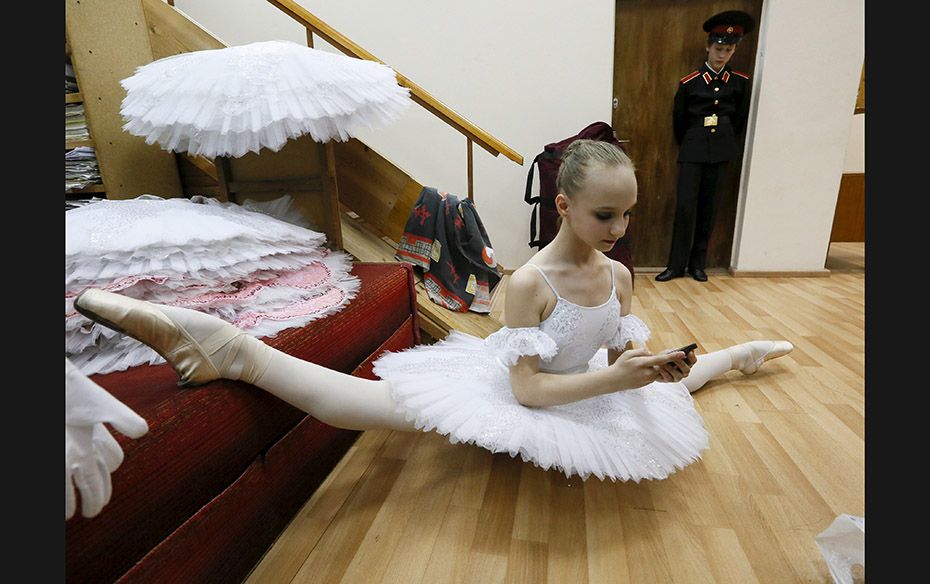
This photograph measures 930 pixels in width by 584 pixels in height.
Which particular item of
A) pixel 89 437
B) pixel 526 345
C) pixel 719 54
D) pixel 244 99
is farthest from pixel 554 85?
pixel 89 437

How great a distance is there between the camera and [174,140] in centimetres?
141

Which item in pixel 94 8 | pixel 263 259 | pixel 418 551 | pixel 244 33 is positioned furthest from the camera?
pixel 244 33

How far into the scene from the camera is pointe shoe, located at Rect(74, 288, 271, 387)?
0.82 m

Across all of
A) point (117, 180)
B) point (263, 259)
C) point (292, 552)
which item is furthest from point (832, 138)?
point (117, 180)

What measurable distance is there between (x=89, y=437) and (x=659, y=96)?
3.62m

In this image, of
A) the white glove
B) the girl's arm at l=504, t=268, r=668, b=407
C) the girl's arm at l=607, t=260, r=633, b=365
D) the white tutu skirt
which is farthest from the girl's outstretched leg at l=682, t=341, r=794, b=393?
the white glove

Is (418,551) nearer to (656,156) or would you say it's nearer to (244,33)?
(656,156)

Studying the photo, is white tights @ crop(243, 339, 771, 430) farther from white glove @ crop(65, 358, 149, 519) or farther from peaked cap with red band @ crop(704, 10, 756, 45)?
peaked cap with red band @ crop(704, 10, 756, 45)

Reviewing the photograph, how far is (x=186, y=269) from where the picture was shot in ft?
3.55

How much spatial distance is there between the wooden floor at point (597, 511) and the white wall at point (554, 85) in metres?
1.92

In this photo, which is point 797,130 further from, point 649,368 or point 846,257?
point 649,368

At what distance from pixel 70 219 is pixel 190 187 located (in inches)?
39.6

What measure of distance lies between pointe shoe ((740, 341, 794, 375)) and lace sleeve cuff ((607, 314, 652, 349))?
2.64 feet

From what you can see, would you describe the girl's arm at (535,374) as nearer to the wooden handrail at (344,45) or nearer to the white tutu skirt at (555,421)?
the white tutu skirt at (555,421)
